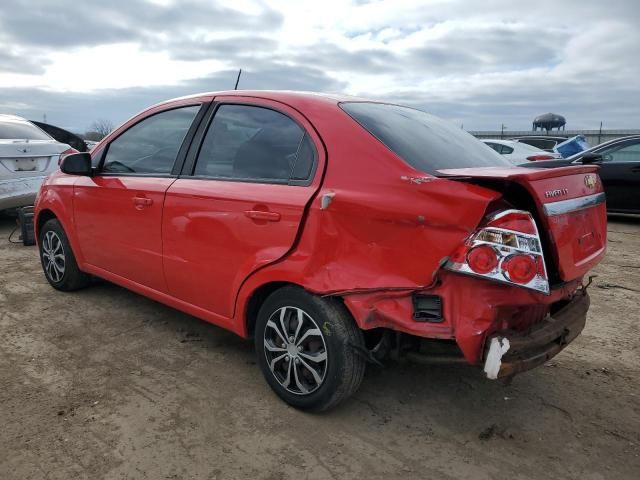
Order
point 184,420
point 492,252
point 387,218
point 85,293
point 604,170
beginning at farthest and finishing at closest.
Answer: point 604,170 < point 85,293 < point 184,420 < point 387,218 < point 492,252

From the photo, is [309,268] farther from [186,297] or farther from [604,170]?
[604,170]

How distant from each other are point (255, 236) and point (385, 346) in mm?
879

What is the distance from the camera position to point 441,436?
2.64m

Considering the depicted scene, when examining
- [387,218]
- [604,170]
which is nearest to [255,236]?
[387,218]

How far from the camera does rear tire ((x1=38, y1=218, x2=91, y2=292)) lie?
451 centimetres

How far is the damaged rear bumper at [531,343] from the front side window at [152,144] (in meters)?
2.27

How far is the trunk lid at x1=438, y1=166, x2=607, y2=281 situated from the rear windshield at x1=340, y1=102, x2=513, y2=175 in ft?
0.61

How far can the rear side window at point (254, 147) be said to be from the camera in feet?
9.18

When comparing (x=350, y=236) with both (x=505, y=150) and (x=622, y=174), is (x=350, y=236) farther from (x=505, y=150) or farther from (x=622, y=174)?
(x=505, y=150)

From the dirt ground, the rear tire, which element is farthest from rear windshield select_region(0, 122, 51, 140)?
the dirt ground

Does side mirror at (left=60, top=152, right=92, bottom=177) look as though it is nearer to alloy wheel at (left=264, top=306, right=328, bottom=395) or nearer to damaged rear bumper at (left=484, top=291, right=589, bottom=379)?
alloy wheel at (left=264, top=306, right=328, bottom=395)

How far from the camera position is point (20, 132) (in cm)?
780

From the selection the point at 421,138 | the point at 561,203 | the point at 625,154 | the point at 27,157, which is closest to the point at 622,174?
the point at 625,154

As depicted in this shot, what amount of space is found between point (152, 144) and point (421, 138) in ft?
6.23
